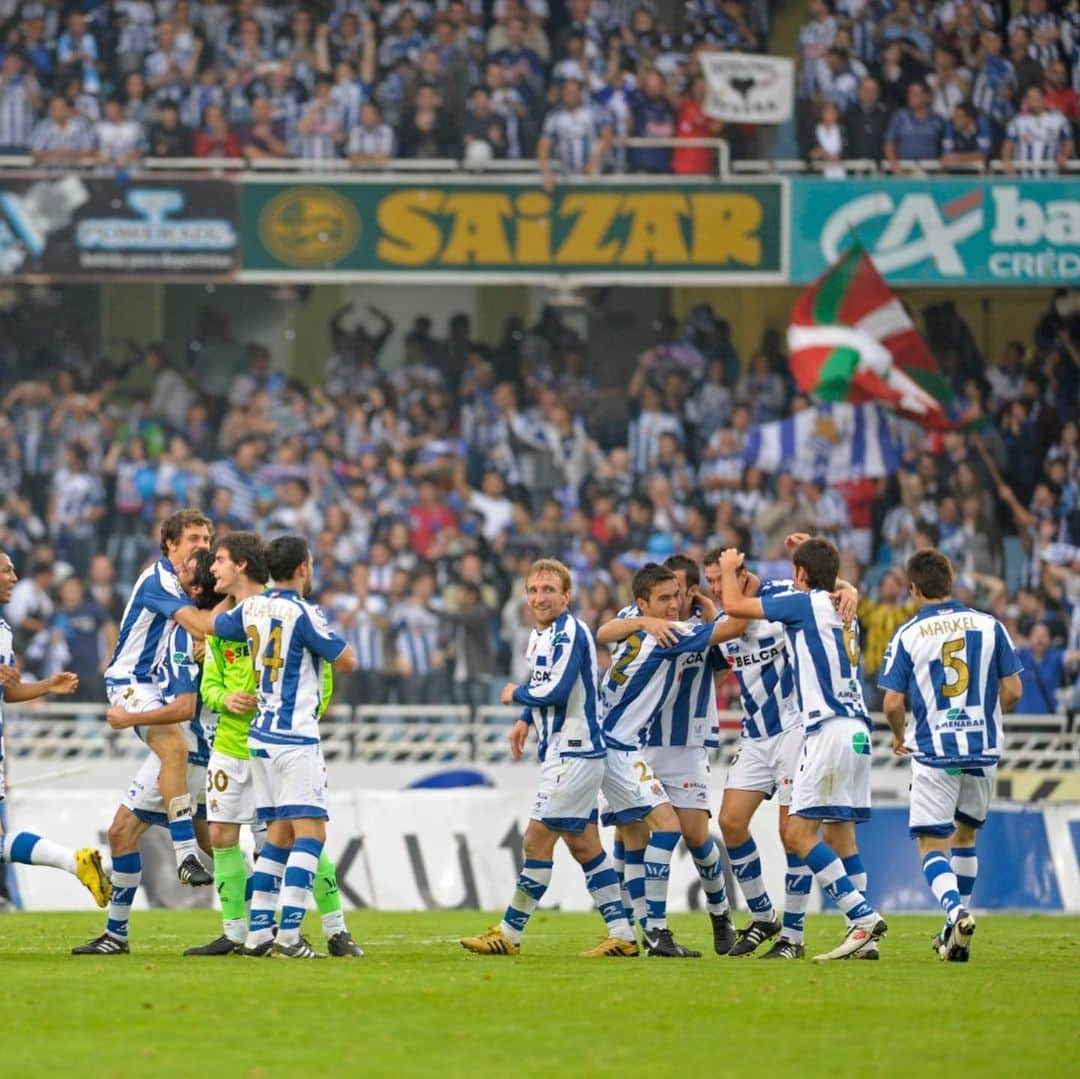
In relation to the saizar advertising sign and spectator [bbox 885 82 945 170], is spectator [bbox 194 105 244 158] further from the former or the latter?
spectator [bbox 885 82 945 170]

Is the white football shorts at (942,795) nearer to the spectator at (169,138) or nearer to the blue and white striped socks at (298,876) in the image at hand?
the blue and white striped socks at (298,876)

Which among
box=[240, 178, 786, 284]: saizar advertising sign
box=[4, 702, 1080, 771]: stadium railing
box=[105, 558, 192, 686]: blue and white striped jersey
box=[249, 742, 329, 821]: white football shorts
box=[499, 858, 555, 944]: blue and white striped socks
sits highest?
box=[240, 178, 786, 284]: saizar advertising sign

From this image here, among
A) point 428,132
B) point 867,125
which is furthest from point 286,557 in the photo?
point 867,125

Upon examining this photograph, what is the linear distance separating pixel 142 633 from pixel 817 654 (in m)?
3.68

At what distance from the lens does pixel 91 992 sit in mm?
9812

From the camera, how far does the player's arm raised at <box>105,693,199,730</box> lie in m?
12.1

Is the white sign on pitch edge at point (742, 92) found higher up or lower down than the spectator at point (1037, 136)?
higher up

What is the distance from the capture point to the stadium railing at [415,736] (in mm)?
20703

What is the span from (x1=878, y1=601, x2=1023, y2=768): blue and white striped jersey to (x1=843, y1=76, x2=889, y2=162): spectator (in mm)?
13980

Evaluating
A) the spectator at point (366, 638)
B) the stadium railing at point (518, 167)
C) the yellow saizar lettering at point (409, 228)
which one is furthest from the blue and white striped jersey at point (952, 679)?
the yellow saizar lettering at point (409, 228)

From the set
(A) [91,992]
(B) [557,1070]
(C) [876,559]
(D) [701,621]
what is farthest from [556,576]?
(C) [876,559]

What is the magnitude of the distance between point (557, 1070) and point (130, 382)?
21252mm

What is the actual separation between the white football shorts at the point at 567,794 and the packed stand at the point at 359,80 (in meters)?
14.2

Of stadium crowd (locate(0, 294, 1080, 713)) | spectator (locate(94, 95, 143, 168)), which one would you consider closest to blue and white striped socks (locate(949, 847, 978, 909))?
stadium crowd (locate(0, 294, 1080, 713))
